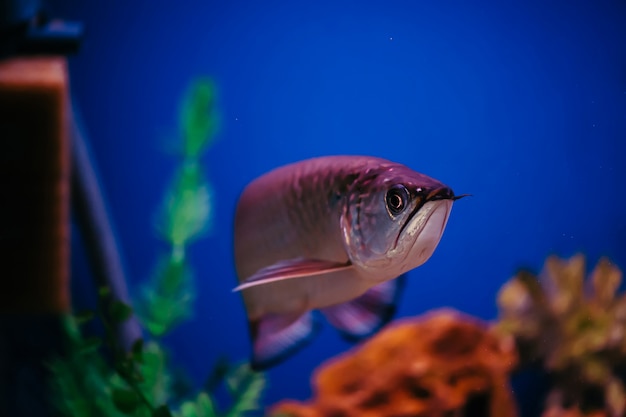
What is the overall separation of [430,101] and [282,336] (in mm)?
615

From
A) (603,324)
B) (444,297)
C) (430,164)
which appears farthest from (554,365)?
(430,164)

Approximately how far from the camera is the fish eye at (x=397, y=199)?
2.37 ft

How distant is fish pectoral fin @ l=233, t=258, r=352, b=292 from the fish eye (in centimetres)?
11

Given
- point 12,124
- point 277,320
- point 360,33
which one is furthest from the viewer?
point 12,124

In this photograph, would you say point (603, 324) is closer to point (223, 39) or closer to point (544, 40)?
point (544, 40)

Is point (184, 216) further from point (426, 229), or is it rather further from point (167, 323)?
point (426, 229)

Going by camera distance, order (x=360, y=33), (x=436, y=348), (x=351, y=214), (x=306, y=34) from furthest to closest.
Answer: (x=436, y=348) < (x=306, y=34) < (x=360, y=33) < (x=351, y=214)

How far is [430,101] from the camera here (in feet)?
3.76

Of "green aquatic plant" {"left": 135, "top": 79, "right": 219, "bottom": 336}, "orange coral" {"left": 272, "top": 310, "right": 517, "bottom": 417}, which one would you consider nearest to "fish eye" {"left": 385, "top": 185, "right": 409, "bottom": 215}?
"green aquatic plant" {"left": 135, "top": 79, "right": 219, "bottom": 336}

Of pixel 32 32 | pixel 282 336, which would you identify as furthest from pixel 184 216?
pixel 282 336

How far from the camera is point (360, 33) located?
4.08 ft

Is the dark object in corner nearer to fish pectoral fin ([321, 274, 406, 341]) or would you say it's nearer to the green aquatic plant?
Answer: the green aquatic plant

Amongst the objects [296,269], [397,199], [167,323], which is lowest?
[167,323]

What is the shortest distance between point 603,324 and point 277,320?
2.15m
